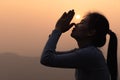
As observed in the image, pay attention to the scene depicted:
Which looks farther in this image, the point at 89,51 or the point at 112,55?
the point at 112,55

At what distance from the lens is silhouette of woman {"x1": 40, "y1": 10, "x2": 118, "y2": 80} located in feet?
3.28

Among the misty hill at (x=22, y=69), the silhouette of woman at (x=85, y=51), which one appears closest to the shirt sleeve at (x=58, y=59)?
the silhouette of woman at (x=85, y=51)

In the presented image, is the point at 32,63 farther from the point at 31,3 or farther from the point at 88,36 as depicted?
the point at 88,36

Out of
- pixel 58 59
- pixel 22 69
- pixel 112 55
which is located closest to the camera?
pixel 58 59

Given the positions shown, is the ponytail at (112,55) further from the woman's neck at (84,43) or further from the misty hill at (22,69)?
the misty hill at (22,69)

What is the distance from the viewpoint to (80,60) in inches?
39.7

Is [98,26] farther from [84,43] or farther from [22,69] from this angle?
[22,69]

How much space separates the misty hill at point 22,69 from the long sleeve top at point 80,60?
462 millimetres

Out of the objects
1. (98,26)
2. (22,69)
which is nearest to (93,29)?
(98,26)

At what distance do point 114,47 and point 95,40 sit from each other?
113mm

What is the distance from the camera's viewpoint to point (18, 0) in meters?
1.50

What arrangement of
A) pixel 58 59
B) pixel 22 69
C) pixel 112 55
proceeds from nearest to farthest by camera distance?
pixel 58 59 < pixel 112 55 < pixel 22 69

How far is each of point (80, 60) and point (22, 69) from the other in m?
0.56

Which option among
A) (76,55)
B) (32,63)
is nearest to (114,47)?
(76,55)
